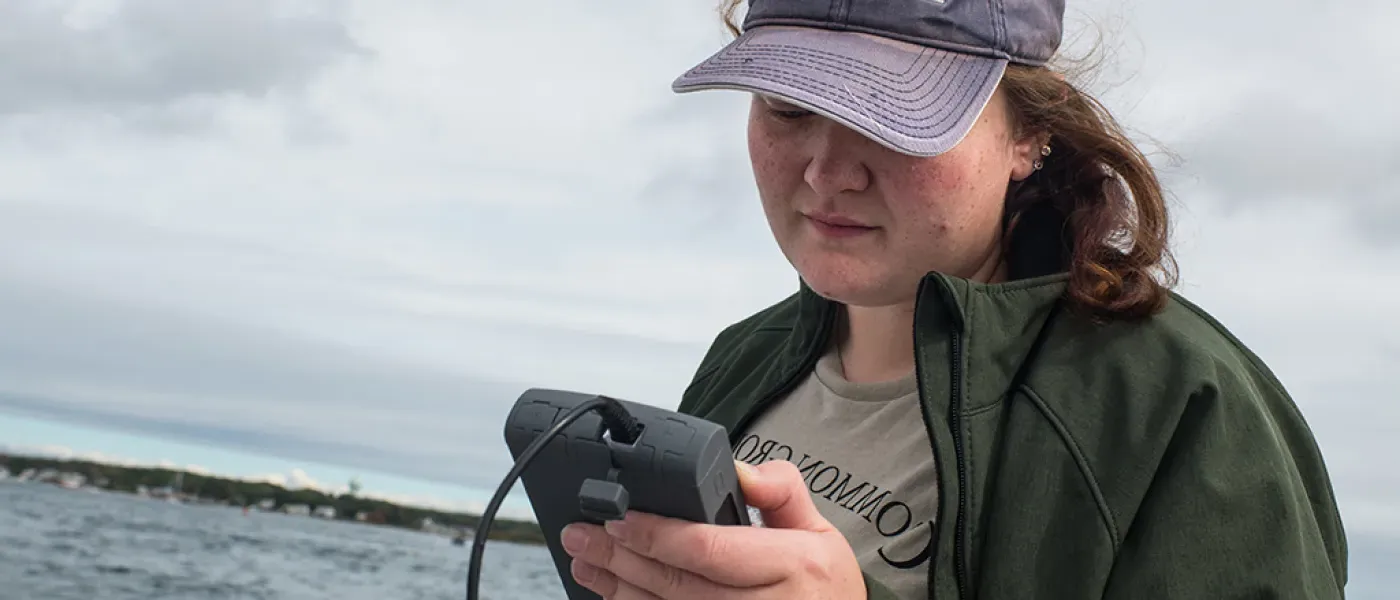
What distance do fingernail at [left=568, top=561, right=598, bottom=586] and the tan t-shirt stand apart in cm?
34

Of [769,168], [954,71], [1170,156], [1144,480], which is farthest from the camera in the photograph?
[1170,156]

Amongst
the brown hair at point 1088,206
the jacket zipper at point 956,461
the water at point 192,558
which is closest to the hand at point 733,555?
the jacket zipper at point 956,461

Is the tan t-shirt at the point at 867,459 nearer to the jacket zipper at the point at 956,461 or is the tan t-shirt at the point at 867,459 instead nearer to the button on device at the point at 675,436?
the jacket zipper at the point at 956,461

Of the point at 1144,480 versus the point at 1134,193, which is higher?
the point at 1134,193

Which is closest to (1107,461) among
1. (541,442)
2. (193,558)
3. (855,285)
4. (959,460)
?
(959,460)

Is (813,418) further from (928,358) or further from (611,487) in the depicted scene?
(611,487)

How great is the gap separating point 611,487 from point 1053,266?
2.09 feet

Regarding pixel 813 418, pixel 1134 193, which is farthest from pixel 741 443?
pixel 1134 193

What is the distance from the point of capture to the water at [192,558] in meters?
17.3

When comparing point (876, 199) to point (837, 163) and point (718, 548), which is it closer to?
point (837, 163)

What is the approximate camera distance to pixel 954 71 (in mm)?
1138

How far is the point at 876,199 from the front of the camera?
3.84 feet

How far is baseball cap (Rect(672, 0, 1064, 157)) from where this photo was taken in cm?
108

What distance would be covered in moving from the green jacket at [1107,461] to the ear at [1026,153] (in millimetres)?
138
